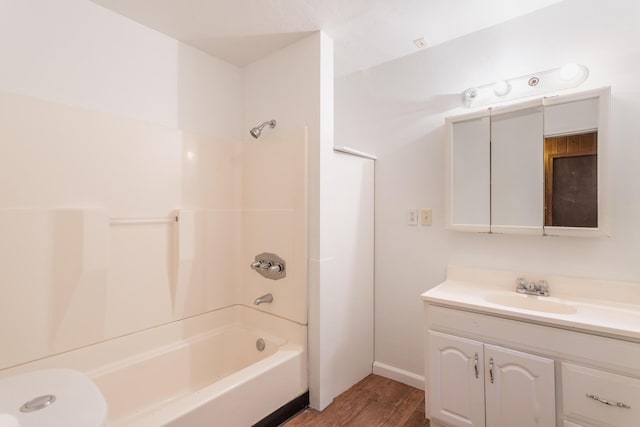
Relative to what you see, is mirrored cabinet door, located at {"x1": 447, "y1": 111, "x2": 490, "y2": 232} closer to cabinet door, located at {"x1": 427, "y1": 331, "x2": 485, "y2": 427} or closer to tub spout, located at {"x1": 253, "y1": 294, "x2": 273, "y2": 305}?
cabinet door, located at {"x1": 427, "y1": 331, "x2": 485, "y2": 427}

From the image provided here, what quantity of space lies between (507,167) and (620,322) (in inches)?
36.2

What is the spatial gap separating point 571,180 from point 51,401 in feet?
8.14

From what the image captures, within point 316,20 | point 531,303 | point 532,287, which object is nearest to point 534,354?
point 531,303

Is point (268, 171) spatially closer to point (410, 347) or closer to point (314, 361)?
point (314, 361)

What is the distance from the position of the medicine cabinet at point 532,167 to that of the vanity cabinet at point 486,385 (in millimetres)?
706

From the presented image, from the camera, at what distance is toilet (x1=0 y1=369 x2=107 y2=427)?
0.96 metres

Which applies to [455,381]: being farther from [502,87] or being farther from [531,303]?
[502,87]

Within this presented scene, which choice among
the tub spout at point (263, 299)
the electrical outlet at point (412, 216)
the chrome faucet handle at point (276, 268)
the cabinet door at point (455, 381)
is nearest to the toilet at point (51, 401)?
the tub spout at point (263, 299)

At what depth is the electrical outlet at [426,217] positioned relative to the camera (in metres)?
2.16

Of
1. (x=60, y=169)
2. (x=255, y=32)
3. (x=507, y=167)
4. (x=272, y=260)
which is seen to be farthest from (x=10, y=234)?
(x=507, y=167)

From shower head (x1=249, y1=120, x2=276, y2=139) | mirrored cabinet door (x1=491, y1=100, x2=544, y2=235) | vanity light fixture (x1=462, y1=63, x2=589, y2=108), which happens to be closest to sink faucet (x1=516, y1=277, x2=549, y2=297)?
mirrored cabinet door (x1=491, y1=100, x2=544, y2=235)

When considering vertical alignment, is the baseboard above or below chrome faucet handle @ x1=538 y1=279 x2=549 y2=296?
below

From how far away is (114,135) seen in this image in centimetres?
174

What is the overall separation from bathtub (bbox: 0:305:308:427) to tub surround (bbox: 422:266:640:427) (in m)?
0.87
